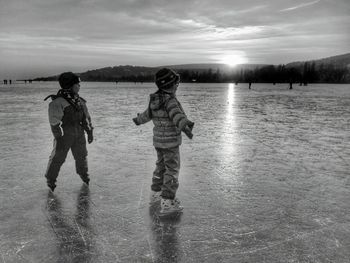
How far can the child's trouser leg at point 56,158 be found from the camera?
14.4 ft

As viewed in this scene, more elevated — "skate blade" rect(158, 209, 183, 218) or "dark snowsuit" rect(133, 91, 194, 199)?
"dark snowsuit" rect(133, 91, 194, 199)

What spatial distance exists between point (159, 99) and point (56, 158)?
1.60 metres

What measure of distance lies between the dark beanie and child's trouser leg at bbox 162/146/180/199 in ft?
4.82

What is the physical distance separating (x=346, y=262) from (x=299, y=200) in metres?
1.39

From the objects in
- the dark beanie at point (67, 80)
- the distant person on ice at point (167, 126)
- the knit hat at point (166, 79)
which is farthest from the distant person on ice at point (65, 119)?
the knit hat at point (166, 79)

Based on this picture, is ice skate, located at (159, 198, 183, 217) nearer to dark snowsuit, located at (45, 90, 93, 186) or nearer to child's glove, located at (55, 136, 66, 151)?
dark snowsuit, located at (45, 90, 93, 186)

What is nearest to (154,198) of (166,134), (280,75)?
(166,134)

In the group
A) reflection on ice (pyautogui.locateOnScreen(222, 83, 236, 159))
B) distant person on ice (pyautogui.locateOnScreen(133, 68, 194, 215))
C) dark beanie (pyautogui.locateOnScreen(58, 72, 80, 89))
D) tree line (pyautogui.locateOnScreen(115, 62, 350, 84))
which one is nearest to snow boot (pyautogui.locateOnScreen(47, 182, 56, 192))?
dark beanie (pyautogui.locateOnScreen(58, 72, 80, 89))

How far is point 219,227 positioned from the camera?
3.40 m

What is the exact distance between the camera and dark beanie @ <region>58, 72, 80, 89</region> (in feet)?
14.3

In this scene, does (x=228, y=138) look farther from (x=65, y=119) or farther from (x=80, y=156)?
(x=65, y=119)

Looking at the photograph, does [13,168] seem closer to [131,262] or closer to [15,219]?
[15,219]

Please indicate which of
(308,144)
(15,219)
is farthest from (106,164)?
(308,144)

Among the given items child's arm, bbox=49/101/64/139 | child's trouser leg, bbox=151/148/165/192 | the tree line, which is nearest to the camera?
child's trouser leg, bbox=151/148/165/192
